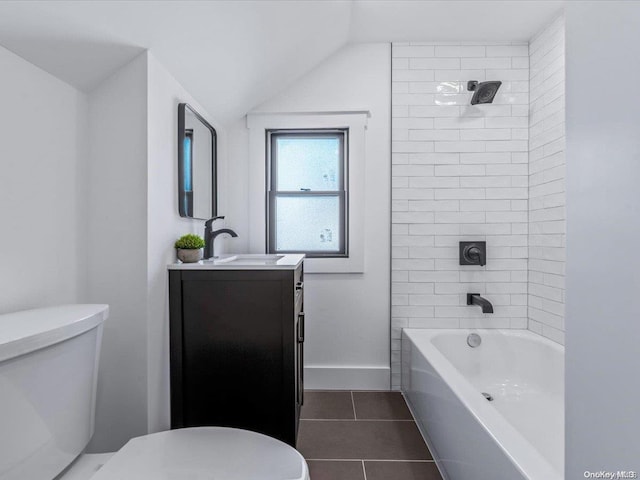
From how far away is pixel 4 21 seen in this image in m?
1.12

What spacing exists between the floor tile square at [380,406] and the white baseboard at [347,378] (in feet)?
0.21

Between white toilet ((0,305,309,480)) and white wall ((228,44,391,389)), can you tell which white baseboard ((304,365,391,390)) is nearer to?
white wall ((228,44,391,389))

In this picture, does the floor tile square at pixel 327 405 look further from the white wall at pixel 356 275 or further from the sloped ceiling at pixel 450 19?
the sloped ceiling at pixel 450 19

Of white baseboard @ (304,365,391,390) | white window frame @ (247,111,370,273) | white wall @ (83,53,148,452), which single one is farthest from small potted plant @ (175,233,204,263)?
white baseboard @ (304,365,391,390)

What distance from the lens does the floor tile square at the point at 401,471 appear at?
1736 millimetres

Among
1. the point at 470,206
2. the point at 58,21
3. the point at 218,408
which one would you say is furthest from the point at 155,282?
the point at 470,206

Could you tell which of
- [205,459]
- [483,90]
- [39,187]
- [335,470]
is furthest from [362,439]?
[483,90]

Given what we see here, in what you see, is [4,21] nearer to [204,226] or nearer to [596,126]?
[204,226]

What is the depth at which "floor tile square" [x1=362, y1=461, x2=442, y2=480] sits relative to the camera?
5.70ft

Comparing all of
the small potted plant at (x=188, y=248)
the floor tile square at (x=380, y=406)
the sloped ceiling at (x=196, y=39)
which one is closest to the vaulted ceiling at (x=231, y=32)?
the sloped ceiling at (x=196, y=39)

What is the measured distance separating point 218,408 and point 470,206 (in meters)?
2.06

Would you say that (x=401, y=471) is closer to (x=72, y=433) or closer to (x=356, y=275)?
(x=356, y=275)

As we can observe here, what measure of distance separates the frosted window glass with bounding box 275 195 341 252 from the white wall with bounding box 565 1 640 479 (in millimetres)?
2280

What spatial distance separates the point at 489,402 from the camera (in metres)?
2.09
